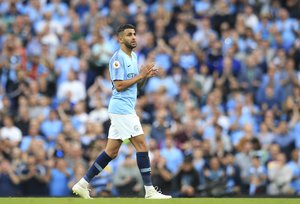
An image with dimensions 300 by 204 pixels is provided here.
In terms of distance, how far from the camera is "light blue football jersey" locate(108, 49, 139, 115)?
12.9m

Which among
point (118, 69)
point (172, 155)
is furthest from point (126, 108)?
point (172, 155)

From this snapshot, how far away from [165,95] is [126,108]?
8.05 metres

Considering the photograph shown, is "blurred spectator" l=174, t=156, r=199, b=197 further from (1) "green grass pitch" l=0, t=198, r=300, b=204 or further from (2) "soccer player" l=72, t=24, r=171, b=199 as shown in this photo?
(1) "green grass pitch" l=0, t=198, r=300, b=204

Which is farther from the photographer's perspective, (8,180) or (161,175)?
(161,175)

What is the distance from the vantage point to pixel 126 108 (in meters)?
13.0

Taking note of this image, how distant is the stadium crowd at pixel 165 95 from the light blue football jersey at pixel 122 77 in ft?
15.4

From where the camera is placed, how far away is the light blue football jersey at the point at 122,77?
12.9 metres

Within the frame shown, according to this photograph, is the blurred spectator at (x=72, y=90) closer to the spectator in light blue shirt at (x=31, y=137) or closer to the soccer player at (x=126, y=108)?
the spectator in light blue shirt at (x=31, y=137)

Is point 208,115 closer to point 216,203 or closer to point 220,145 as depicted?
point 220,145

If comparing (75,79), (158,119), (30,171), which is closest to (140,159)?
(30,171)

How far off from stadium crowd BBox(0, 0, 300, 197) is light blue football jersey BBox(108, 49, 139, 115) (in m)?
4.68

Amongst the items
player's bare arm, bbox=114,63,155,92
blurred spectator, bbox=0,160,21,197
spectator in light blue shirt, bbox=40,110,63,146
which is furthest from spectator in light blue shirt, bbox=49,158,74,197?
player's bare arm, bbox=114,63,155,92

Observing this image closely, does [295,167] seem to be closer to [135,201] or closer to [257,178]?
[257,178]

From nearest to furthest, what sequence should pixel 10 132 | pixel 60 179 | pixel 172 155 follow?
pixel 60 179 → pixel 172 155 → pixel 10 132
